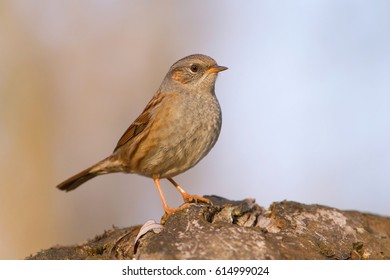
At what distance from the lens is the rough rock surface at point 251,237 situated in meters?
4.14

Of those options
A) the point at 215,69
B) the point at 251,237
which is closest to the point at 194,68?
the point at 215,69

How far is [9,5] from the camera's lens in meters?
9.96

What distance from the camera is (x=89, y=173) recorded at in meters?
7.74

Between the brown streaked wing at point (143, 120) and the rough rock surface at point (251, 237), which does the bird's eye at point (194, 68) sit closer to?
the brown streaked wing at point (143, 120)

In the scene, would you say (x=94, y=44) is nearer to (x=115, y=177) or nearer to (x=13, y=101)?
(x=13, y=101)

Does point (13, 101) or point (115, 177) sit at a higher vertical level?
point (13, 101)

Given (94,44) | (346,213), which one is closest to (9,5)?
(94,44)

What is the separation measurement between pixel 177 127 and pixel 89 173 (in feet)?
5.88

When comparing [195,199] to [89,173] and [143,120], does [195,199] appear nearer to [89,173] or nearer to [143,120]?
[143,120]

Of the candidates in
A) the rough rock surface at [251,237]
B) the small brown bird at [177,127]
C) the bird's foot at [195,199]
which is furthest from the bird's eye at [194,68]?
the rough rock surface at [251,237]

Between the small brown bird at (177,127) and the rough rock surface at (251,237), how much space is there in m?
1.07

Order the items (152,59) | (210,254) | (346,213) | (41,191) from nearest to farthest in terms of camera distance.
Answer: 1. (210,254)
2. (346,213)
3. (41,191)
4. (152,59)
